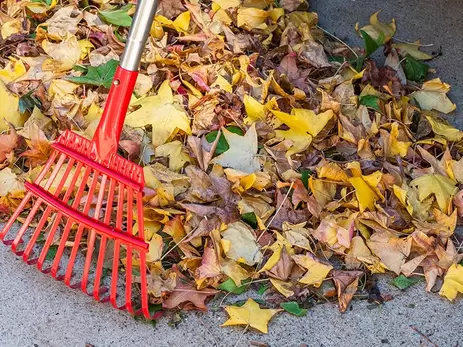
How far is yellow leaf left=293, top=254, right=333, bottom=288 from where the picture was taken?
4.79ft

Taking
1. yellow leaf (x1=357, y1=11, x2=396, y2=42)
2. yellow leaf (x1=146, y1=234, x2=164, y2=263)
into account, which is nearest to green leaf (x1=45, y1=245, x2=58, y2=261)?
yellow leaf (x1=146, y1=234, x2=164, y2=263)

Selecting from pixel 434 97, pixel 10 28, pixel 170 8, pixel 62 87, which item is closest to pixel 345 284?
pixel 434 97

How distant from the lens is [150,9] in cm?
136

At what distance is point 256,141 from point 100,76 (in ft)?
1.32

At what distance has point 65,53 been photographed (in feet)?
5.94

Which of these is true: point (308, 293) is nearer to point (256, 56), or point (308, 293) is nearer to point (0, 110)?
point (256, 56)

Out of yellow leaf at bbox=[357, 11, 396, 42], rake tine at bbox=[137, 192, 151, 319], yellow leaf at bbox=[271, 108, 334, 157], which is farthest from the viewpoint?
yellow leaf at bbox=[357, 11, 396, 42]

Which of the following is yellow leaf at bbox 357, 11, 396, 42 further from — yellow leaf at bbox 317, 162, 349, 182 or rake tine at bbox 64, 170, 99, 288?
rake tine at bbox 64, 170, 99, 288

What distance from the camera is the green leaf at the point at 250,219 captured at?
1.53 m

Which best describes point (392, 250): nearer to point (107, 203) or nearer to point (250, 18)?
point (107, 203)

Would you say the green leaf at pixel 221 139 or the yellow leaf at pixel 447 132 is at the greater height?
the green leaf at pixel 221 139

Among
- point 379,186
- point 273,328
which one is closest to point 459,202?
point 379,186

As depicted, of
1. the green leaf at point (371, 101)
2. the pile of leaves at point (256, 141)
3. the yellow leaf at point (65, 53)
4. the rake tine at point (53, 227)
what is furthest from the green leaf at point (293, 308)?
the yellow leaf at point (65, 53)

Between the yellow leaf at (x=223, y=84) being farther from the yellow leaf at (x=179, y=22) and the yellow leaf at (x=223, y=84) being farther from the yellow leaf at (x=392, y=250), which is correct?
the yellow leaf at (x=392, y=250)
